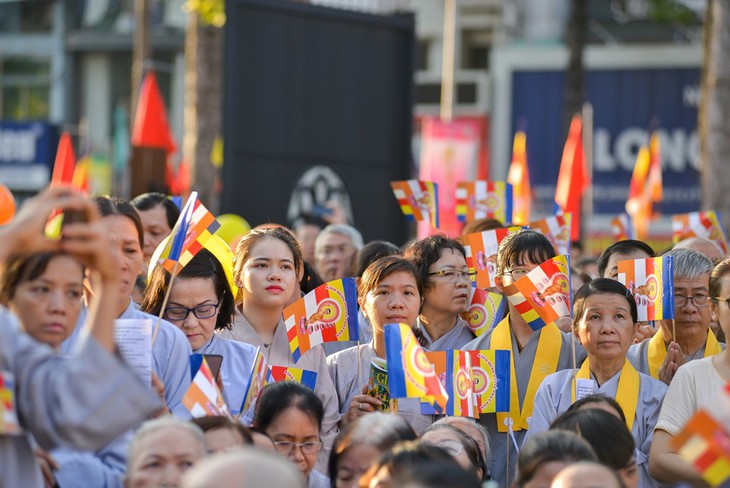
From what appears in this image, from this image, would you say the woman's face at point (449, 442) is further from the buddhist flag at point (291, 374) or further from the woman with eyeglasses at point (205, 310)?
the buddhist flag at point (291, 374)

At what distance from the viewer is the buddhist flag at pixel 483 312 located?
6.73 m

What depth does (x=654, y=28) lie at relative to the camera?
93.8 feet

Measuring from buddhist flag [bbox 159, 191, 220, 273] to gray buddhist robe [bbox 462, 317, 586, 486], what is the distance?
4.64ft

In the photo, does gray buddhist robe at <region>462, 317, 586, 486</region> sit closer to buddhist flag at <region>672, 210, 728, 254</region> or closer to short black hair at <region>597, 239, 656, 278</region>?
short black hair at <region>597, 239, 656, 278</region>

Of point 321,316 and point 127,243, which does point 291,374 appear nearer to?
point 321,316

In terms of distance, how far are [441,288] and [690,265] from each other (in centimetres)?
113

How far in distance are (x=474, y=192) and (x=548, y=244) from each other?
2665 mm

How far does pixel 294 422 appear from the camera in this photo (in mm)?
4898

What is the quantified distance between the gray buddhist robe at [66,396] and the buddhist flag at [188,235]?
1.76m

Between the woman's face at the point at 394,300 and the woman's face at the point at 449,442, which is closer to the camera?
the woman's face at the point at 449,442

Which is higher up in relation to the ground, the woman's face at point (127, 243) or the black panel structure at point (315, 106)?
the black panel structure at point (315, 106)

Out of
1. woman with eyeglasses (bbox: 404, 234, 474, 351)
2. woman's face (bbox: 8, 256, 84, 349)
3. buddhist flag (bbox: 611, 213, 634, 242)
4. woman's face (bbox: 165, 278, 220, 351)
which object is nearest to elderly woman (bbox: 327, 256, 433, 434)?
woman with eyeglasses (bbox: 404, 234, 474, 351)

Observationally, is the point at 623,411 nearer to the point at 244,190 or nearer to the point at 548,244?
the point at 548,244

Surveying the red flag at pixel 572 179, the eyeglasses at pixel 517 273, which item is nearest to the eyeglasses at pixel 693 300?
the eyeglasses at pixel 517 273
